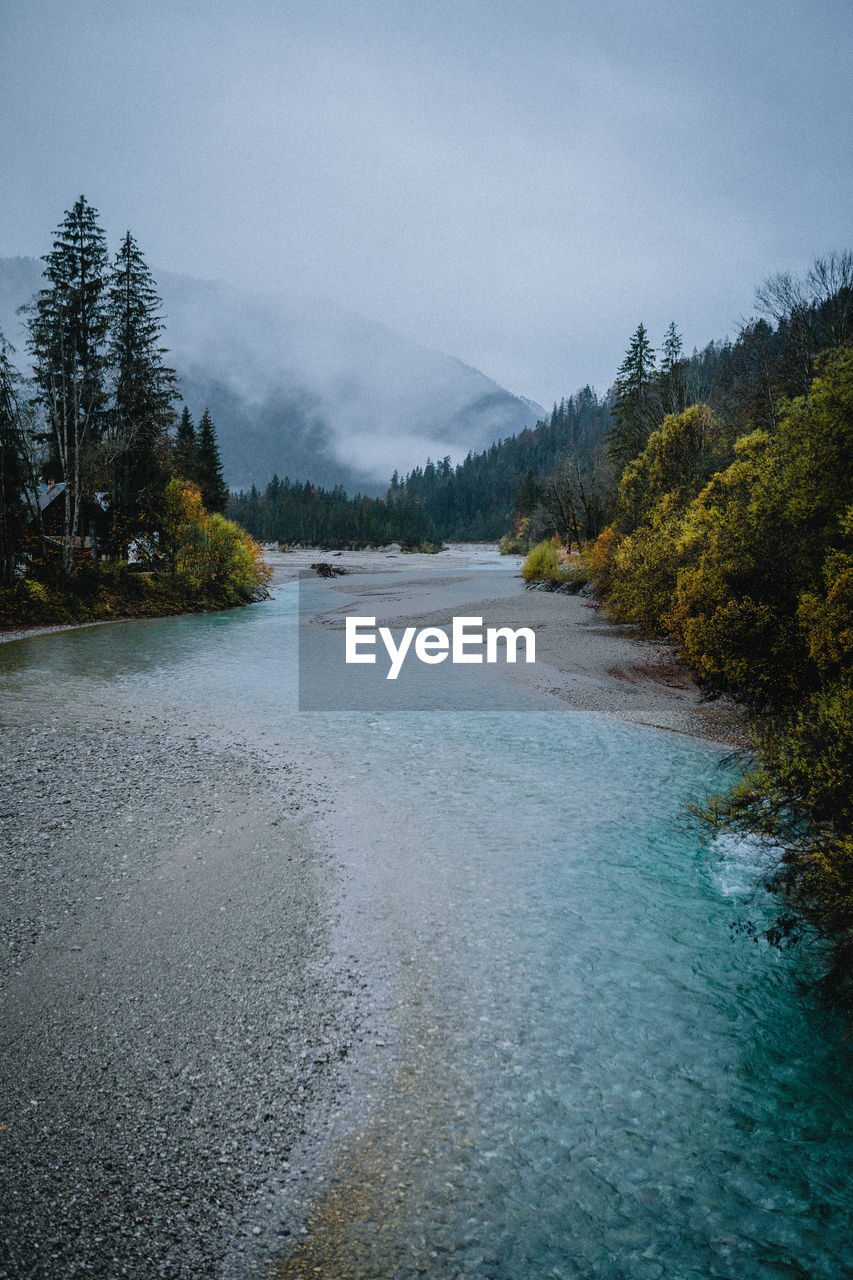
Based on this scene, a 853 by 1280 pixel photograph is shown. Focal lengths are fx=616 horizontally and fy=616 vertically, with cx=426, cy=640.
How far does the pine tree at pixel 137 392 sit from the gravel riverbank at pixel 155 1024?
2708 centimetres

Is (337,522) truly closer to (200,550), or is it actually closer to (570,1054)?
(200,550)

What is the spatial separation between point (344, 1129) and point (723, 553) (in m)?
11.6

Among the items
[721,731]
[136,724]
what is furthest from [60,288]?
[721,731]

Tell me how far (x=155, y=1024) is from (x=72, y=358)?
3005cm

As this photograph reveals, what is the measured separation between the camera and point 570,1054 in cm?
450

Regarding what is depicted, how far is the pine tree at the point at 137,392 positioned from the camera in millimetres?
30812

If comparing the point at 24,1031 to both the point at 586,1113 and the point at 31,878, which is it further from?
the point at 586,1113

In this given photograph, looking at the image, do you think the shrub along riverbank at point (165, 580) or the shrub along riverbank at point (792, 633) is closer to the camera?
the shrub along riverbank at point (792, 633)

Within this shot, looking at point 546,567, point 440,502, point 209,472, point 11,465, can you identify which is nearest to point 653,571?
point 546,567

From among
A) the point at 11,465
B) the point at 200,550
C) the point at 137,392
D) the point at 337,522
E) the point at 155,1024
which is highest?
the point at 337,522

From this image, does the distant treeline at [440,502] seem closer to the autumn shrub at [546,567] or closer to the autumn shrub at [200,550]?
the autumn shrub at [546,567]

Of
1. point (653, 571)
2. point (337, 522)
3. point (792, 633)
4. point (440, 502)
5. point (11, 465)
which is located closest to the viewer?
point (792, 633)

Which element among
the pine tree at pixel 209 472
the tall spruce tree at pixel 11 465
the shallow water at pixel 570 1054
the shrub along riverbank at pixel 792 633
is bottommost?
the shallow water at pixel 570 1054

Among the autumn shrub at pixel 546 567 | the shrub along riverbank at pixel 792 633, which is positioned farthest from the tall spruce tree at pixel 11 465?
the autumn shrub at pixel 546 567
